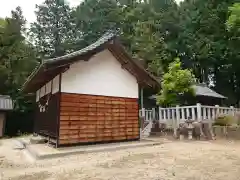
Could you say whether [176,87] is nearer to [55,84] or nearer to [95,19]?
[55,84]

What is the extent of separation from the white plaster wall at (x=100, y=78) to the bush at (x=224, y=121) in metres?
4.16

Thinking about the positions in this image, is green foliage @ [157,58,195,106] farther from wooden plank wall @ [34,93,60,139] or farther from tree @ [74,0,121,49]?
tree @ [74,0,121,49]

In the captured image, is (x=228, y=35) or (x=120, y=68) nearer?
(x=120, y=68)

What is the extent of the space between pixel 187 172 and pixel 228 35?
21943 millimetres

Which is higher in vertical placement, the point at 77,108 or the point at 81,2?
the point at 81,2

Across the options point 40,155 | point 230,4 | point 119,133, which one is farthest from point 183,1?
point 40,155

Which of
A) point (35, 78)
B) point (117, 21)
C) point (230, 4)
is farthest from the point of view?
point (117, 21)

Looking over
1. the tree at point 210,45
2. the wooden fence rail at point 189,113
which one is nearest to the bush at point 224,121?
the wooden fence rail at point 189,113

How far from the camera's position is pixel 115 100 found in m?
10.4

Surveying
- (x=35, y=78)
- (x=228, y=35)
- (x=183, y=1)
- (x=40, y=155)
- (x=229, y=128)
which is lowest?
(x=40, y=155)

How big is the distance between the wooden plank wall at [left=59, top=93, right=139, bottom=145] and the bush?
3.97 meters

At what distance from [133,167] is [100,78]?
4.96 metres

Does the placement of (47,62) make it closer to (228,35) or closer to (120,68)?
(120,68)

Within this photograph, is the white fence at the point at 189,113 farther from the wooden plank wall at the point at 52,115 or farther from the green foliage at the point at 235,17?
the green foliage at the point at 235,17
